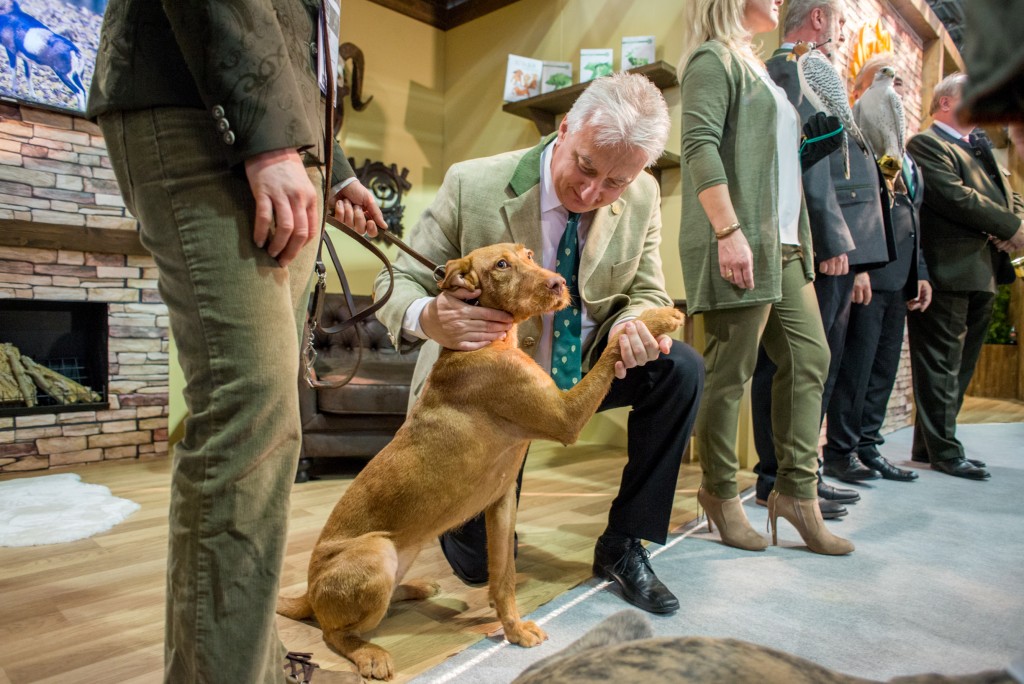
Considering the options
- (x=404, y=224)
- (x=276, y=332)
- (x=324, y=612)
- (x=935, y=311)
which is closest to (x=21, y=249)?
(x=404, y=224)

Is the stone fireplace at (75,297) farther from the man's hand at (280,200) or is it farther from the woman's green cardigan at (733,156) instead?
the man's hand at (280,200)

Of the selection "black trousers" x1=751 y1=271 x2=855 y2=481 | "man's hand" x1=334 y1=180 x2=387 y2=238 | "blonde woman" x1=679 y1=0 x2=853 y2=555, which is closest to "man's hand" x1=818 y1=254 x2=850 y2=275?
"black trousers" x1=751 y1=271 x2=855 y2=481

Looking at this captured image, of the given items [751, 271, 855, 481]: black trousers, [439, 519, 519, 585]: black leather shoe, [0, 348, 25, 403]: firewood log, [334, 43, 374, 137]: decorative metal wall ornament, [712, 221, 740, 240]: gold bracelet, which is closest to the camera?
[439, 519, 519, 585]: black leather shoe

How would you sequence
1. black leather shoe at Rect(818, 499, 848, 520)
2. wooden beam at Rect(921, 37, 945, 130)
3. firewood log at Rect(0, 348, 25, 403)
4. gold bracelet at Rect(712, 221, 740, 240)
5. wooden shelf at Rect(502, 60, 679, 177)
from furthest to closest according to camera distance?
wooden beam at Rect(921, 37, 945, 130), wooden shelf at Rect(502, 60, 679, 177), firewood log at Rect(0, 348, 25, 403), black leather shoe at Rect(818, 499, 848, 520), gold bracelet at Rect(712, 221, 740, 240)

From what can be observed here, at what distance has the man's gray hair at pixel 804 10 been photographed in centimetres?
257

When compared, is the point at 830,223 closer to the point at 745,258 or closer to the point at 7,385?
the point at 745,258

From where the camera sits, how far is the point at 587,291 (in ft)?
6.24

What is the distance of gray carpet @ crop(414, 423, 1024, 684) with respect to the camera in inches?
59.5

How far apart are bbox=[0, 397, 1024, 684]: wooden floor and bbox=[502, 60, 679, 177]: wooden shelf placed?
209 cm

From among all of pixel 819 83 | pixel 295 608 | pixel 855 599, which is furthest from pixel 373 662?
pixel 819 83

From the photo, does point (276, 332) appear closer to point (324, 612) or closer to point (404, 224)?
point (324, 612)

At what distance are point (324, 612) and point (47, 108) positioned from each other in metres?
3.56

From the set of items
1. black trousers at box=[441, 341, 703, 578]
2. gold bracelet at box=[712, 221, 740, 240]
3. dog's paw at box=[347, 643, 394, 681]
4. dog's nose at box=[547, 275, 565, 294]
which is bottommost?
dog's paw at box=[347, 643, 394, 681]

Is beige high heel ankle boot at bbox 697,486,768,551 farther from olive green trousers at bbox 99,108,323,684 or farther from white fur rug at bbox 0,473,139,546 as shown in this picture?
white fur rug at bbox 0,473,139,546
